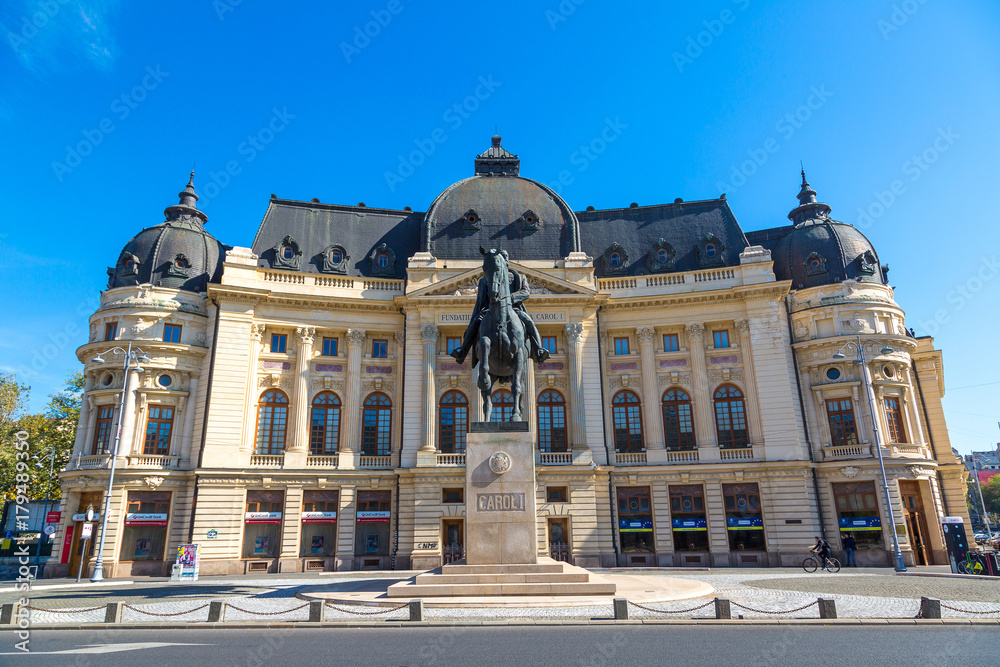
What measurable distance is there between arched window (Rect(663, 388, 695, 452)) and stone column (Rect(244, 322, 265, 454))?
88.8ft

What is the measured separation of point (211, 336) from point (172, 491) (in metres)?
9.97

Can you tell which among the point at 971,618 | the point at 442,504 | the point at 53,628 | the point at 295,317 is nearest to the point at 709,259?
the point at 442,504

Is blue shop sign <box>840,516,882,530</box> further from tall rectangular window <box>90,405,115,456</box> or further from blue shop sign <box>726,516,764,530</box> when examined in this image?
tall rectangular window <box>90,405,115,456</box>

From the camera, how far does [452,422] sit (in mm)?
42312

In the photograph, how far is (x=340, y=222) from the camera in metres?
48.1

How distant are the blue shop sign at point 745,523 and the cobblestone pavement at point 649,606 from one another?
8.59m

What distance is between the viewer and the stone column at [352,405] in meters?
40.9

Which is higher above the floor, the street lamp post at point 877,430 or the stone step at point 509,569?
the street lamp post at point 877,430

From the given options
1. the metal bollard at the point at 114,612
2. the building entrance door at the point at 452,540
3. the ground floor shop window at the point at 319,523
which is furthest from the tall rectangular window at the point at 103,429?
the metal bollard at the point at 114,612

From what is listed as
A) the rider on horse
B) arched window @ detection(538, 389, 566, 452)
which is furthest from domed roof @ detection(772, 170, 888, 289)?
the rider on horse

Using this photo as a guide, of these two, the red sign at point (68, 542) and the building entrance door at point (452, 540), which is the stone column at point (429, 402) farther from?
the red sign at point (68, 542)

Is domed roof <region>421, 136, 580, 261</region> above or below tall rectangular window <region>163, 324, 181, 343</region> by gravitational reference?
above

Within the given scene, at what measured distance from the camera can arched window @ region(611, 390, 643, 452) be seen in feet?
140

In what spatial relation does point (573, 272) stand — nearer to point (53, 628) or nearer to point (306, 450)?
point (306, 450)
